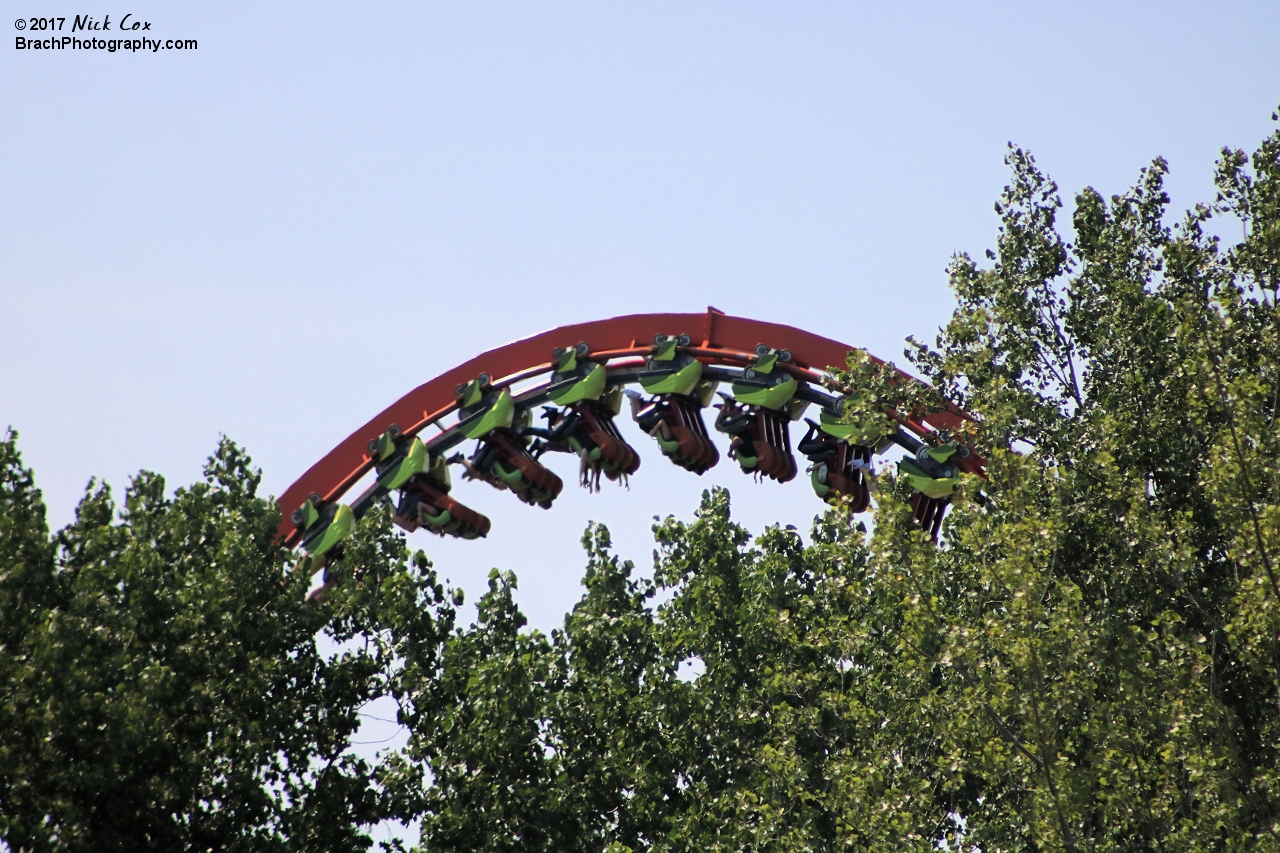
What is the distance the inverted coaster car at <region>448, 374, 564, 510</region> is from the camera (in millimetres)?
19609

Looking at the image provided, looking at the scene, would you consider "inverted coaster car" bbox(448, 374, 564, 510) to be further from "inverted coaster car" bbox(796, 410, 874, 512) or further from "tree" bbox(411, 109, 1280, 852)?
"inverted coaster car" bbox(796, 410, 874, 512)

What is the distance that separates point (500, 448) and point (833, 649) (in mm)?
4954

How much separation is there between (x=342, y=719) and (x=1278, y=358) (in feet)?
33.2

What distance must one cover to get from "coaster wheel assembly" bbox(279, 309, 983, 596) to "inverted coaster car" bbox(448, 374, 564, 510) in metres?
0.02

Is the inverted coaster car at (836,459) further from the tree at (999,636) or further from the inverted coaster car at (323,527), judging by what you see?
the inverted coaster car at (323,527)

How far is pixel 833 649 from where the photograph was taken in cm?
1708

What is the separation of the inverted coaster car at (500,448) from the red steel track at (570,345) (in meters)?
0.24

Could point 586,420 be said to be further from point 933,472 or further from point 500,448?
point 933,472

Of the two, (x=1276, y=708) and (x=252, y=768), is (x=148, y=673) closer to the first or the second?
(x=252, y=768)

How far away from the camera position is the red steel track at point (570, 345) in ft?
61.1

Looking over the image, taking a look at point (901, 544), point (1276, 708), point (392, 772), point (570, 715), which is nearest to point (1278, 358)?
point (1276, 708)

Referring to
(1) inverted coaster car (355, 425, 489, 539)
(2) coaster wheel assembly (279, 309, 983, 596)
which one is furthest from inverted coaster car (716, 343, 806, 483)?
(1) inverted coaster car (355, 425, 489, 539)

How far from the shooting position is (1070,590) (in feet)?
44.5

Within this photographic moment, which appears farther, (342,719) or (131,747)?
(342,719)
